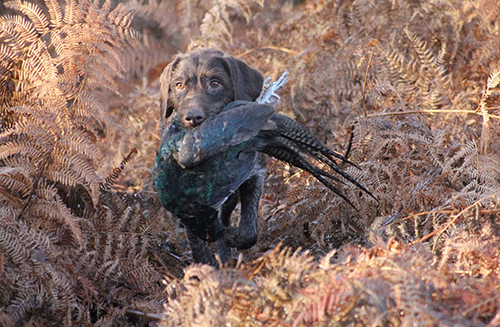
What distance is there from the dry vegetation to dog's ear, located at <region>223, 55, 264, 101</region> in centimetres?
83

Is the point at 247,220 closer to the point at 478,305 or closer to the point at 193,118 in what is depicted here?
the point at 193,118

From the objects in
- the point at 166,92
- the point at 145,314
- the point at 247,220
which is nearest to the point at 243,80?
the point at 166,92

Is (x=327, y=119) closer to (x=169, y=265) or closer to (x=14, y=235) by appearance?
(x=169, y=265)

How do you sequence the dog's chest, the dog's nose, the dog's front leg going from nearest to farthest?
the dog's chest → the dog's nose → the dog's front leg

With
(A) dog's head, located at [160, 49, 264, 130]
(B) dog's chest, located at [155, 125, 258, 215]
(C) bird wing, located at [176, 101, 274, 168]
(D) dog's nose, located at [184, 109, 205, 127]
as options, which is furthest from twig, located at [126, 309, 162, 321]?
(A) dog's head, located at [160, 49, 264, 130]

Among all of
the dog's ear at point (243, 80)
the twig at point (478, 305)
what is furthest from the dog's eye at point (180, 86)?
the twig at point (478, 305)

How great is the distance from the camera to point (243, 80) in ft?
15.1

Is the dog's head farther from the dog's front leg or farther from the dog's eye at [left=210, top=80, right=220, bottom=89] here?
the dog's front leg

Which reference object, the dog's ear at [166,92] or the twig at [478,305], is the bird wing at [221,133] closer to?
the dog's ear at [166,92]

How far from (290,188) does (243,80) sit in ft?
3.73

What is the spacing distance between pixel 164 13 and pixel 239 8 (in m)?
1.37

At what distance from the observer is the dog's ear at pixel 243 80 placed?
451 cm

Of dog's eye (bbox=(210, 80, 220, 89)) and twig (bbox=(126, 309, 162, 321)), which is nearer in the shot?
twig (bbox=(126, 309, 162, 321))

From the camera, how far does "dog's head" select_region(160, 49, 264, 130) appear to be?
4413 millimetres
